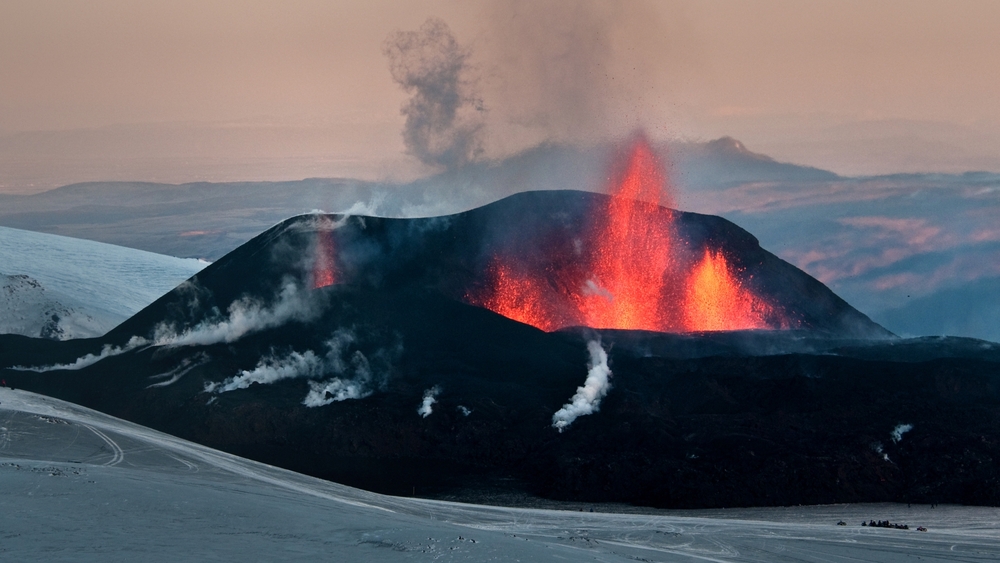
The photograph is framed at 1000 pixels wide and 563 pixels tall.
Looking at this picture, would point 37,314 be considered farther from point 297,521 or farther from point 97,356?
point 297,521

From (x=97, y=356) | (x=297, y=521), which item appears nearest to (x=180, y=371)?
(x=97, y=356)

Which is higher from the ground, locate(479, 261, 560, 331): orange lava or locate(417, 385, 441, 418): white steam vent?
locate(479, 261, 560, 331): orange lava

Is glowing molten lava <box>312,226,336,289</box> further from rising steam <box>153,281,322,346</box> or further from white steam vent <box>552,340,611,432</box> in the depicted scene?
white steam vent <box>552,340,611,432</box>

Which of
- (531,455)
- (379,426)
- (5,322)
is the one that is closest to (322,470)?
(379,426)

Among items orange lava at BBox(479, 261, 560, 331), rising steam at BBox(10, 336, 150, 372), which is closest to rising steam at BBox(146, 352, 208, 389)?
rising steam at BBox(10, 336, 150, 372)

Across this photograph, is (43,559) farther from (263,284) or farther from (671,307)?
(671,307)

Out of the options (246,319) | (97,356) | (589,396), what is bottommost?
(589,396)

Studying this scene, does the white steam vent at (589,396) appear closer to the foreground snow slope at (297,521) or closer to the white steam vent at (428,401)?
the white steam vent at (428,401)
